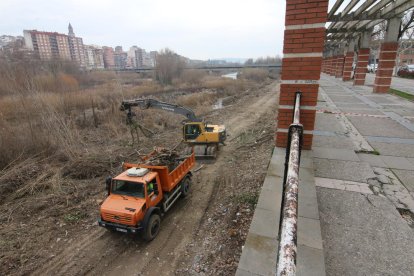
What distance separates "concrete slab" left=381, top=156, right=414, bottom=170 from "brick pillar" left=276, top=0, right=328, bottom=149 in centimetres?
212

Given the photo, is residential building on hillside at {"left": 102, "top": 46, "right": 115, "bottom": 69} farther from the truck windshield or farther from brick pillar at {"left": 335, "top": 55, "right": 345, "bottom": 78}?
the truck windshield

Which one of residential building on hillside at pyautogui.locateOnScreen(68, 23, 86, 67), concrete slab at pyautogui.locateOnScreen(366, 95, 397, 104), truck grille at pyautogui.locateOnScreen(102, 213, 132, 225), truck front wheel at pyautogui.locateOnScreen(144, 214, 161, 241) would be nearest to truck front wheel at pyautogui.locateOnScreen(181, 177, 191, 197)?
truck front wheel at pyautogui.locateOnScreen(144, 214, 161, 241)

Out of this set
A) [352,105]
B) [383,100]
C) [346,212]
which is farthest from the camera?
[383,100]

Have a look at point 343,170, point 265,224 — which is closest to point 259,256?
point 265,224

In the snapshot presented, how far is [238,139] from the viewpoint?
42.7ft

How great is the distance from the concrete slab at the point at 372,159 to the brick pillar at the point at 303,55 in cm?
174

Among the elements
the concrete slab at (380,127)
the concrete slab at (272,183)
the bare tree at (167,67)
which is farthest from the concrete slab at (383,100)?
the bare tree at (167,67)

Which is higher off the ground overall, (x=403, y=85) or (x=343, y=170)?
(x=403, y=85)

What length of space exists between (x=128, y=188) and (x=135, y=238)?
48.0 inches

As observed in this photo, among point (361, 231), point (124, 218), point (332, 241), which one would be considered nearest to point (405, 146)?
point (361, 231)

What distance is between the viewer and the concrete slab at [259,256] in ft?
9.20

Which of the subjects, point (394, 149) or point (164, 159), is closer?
point (394, 149)

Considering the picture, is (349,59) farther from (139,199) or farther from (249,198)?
(139,199)

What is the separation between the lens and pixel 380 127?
875cm
